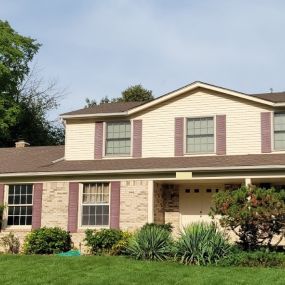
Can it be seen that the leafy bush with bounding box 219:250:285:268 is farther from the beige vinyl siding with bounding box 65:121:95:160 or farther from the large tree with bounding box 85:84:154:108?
the large tree with bounding box 85:84:154:108

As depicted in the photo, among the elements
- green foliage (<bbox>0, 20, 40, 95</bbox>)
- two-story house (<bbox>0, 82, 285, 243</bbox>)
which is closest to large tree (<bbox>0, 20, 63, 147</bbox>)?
green foliage (<bbox>0, 20, 40, 95</bbox>)

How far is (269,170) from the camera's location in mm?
18531

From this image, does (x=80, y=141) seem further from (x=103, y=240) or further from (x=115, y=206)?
(x=103, y=240)

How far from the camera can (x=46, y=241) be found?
63.8 ft

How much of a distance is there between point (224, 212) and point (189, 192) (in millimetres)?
5388

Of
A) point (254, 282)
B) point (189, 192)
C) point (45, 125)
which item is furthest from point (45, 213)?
point (45, 125)

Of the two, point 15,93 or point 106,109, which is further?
point 15,93

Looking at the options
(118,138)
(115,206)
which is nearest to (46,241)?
(115,206)

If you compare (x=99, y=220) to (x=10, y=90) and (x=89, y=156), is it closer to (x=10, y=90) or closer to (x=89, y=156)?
(x=89, y=156)

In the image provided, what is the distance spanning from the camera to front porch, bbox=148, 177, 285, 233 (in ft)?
68.3

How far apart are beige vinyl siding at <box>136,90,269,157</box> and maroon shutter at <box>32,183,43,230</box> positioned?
4.11 meters

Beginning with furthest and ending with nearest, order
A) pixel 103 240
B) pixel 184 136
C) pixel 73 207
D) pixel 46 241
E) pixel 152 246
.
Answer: pixel 184 136, pixel 73 207, pixel 46 241, pixel 103 240, pixel 152 246

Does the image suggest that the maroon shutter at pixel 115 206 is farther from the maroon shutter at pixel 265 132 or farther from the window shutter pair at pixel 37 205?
the maroon shutter at pixel 265 132

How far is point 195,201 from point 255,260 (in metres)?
6.69
